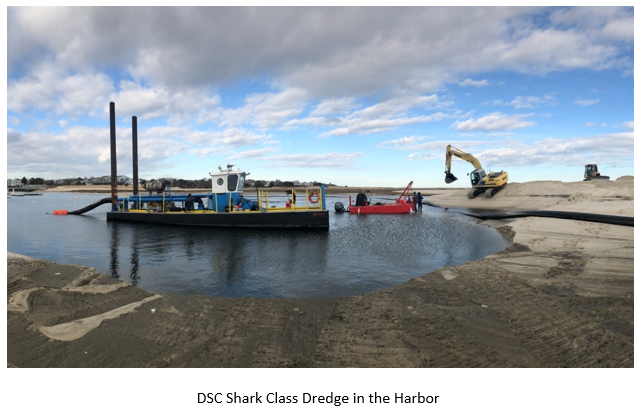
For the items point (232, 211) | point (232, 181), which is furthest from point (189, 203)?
point (232, 181)

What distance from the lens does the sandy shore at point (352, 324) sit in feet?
→ 12.7

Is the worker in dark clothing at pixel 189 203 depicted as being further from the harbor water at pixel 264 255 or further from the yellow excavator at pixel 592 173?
the yellow excavator at pixel 592 173

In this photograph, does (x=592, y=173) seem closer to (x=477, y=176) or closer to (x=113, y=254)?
(x=477, y=176)

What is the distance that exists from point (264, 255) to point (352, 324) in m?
7.99

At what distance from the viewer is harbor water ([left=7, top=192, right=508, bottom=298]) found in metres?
8.31

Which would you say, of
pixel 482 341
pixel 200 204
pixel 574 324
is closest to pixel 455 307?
pixel 482 341

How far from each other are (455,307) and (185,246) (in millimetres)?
12367

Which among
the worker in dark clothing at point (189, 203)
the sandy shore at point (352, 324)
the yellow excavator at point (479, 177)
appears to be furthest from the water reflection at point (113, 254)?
the yellow excavator at point (479, 177)

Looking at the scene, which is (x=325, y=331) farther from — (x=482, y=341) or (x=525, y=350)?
(x=525, y=350)

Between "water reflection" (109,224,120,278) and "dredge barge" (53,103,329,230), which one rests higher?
"dredge barge" (53,103,329,230)

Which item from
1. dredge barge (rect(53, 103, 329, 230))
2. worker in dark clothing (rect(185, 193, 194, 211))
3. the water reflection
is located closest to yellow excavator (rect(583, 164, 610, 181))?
dredge barge (rect(53, 103, 329, 230))

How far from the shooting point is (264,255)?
12.5 m

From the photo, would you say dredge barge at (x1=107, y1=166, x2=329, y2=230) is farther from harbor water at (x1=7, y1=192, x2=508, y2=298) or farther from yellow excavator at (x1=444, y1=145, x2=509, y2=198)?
yellow excavator at (x1=444, y1=145, x2=509, y2=198)

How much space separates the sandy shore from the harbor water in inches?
66.5
